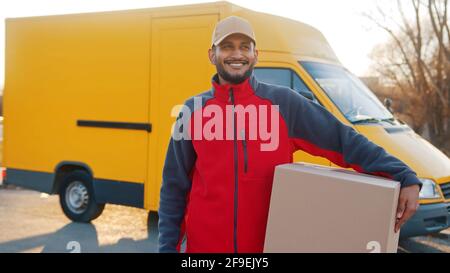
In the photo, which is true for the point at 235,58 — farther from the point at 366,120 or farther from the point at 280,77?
the point at 366,120

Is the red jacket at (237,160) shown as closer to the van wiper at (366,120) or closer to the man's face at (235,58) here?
the man's face at (235,58)

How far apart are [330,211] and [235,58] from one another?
2.78ft

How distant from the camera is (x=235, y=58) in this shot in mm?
2543

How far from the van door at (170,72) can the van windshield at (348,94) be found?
1.16 metres

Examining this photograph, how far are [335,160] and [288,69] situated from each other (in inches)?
143

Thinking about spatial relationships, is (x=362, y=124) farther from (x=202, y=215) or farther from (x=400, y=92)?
(x=400, y=92)

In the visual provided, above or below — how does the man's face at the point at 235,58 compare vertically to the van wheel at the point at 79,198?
above

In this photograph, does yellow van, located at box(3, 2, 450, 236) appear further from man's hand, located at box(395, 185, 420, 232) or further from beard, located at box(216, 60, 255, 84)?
man's hand, located at box(395, 185, 420, 232)

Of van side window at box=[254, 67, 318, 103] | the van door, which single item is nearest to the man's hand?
van side window at box=[254, 67, 318, 103]

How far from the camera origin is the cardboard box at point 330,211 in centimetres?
207

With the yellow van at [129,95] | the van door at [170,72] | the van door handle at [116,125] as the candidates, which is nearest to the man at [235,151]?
the yellow van at [129,95]

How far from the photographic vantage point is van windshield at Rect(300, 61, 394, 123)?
593cm

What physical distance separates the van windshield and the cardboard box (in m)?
3.70

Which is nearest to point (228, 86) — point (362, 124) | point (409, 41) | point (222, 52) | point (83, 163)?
point (222, 52)
